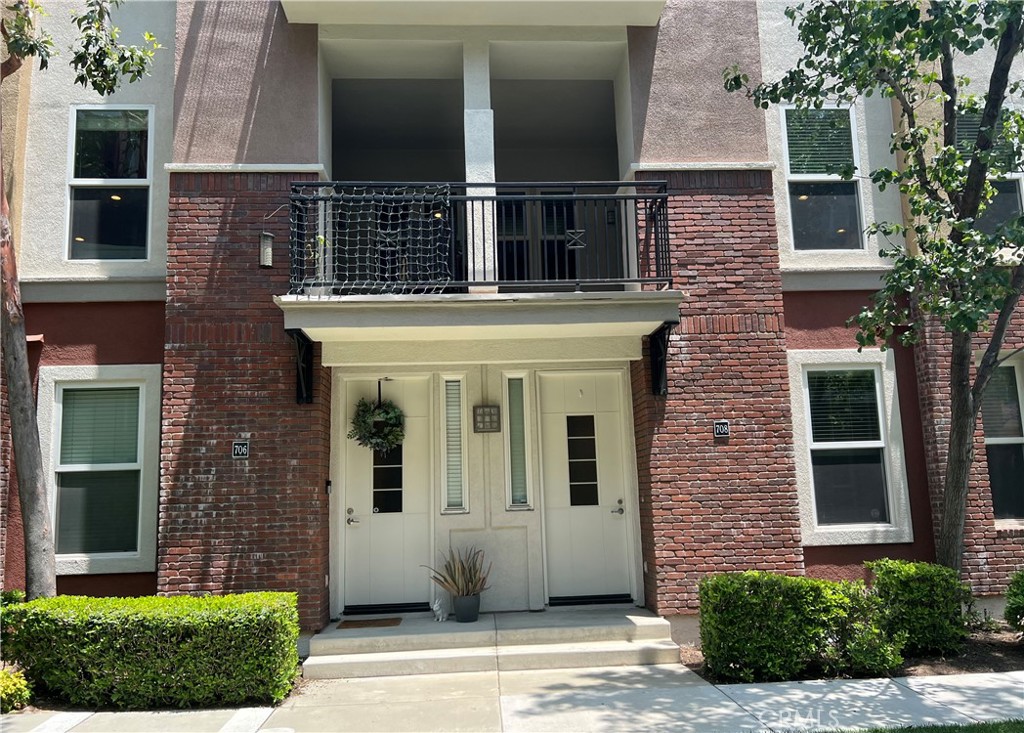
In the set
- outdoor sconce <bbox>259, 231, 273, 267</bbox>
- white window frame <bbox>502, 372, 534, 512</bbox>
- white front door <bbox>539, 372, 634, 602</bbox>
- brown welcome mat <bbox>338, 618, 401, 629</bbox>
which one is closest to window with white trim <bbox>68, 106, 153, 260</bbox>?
outdoor sconce <bbox>259, 231, 273, 267</bbox>

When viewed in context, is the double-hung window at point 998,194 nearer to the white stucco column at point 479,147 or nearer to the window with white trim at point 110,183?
the white stucco column at point 479,147

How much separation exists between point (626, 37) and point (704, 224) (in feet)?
7.12

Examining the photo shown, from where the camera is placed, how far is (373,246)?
24.8 feet

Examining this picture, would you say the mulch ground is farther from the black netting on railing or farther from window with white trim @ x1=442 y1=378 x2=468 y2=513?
the black netting on railing

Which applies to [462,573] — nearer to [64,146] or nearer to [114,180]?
[114,180]

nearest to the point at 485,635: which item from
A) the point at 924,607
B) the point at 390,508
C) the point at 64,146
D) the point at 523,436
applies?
Answer: the point at 390,508

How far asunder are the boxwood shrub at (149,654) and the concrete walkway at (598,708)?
0.16 meters

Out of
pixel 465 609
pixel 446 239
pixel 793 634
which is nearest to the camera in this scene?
pixel 793 634

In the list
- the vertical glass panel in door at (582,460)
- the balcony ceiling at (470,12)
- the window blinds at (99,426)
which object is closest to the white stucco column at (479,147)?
the balcony ceiling at (470,12)

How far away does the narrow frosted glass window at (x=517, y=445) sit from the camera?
8648 millimetres

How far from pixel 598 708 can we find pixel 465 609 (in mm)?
2255

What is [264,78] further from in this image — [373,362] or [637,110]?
[637,110]

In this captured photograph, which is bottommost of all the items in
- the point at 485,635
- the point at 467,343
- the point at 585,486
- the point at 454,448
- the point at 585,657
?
the point at 585,657

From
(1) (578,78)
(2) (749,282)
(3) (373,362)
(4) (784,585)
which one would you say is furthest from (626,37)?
(4) (784,585)
